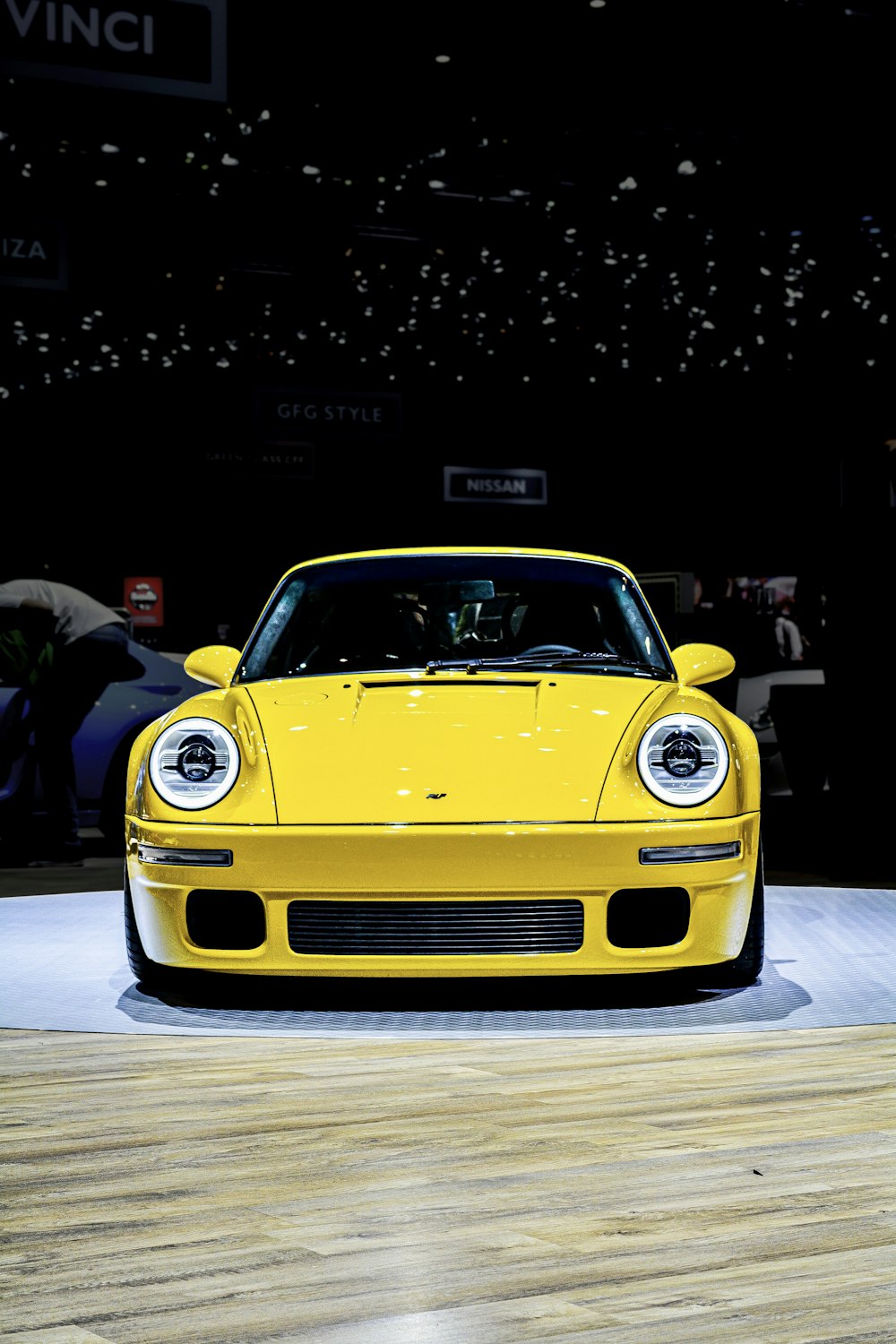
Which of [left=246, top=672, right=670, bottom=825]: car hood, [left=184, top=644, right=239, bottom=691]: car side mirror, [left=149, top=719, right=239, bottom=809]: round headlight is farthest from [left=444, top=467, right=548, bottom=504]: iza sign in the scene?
[left=149, top=719, right=239, bottom=809]: round headlight

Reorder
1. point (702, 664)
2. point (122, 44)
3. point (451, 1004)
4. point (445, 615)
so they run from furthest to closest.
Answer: point (122, 44), point (445, 615), point (702, 664), point (451, 1004)

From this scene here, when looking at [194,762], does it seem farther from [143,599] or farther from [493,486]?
[143,599]

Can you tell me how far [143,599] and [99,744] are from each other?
16003 millimetres

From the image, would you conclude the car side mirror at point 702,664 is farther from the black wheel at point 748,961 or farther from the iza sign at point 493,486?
the iza sign at point 493,486

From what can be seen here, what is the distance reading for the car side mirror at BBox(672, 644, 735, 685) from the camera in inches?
188

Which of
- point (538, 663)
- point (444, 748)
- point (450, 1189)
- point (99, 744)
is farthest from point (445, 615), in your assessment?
point (99, 744)

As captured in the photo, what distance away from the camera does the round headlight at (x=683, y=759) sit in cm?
396

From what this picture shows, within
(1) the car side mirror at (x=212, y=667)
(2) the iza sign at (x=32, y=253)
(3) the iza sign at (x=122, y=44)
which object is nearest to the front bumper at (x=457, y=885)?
(1) the car side mirror at (x=212, y=667)

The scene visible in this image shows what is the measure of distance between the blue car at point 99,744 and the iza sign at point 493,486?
12.9 m

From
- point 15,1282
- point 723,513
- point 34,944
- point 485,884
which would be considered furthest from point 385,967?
point 723,513

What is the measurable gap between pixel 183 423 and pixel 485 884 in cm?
1973

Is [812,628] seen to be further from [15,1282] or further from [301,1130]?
[15,1282]

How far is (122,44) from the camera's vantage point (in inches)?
249

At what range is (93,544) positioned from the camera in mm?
25281
